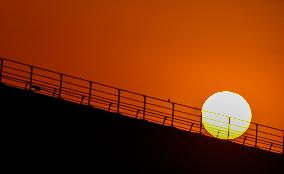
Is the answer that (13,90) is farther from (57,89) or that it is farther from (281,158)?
(281,158)

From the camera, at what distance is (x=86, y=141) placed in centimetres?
2416

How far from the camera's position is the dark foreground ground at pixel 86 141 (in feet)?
76.4

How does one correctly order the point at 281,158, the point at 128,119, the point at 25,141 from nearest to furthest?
the point at 25,141
the point at 128,119
the point at 281,158

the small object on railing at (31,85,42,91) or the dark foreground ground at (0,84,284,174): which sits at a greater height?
the small object on railing at (31,85,42,91)

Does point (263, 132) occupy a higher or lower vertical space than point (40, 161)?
higher

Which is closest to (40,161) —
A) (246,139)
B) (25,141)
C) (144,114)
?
(25,141)

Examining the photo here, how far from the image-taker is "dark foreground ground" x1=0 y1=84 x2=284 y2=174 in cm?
2328

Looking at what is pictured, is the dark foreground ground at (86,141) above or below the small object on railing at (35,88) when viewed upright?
below

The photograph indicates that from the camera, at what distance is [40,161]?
23375 mm

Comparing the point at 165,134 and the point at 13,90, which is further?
the point at 165,134

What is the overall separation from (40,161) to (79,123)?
1.73 m

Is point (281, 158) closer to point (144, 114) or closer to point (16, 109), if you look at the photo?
point (144, 114)

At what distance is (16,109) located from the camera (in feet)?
76.8

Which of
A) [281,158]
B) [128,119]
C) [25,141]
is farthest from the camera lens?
[281,158]
